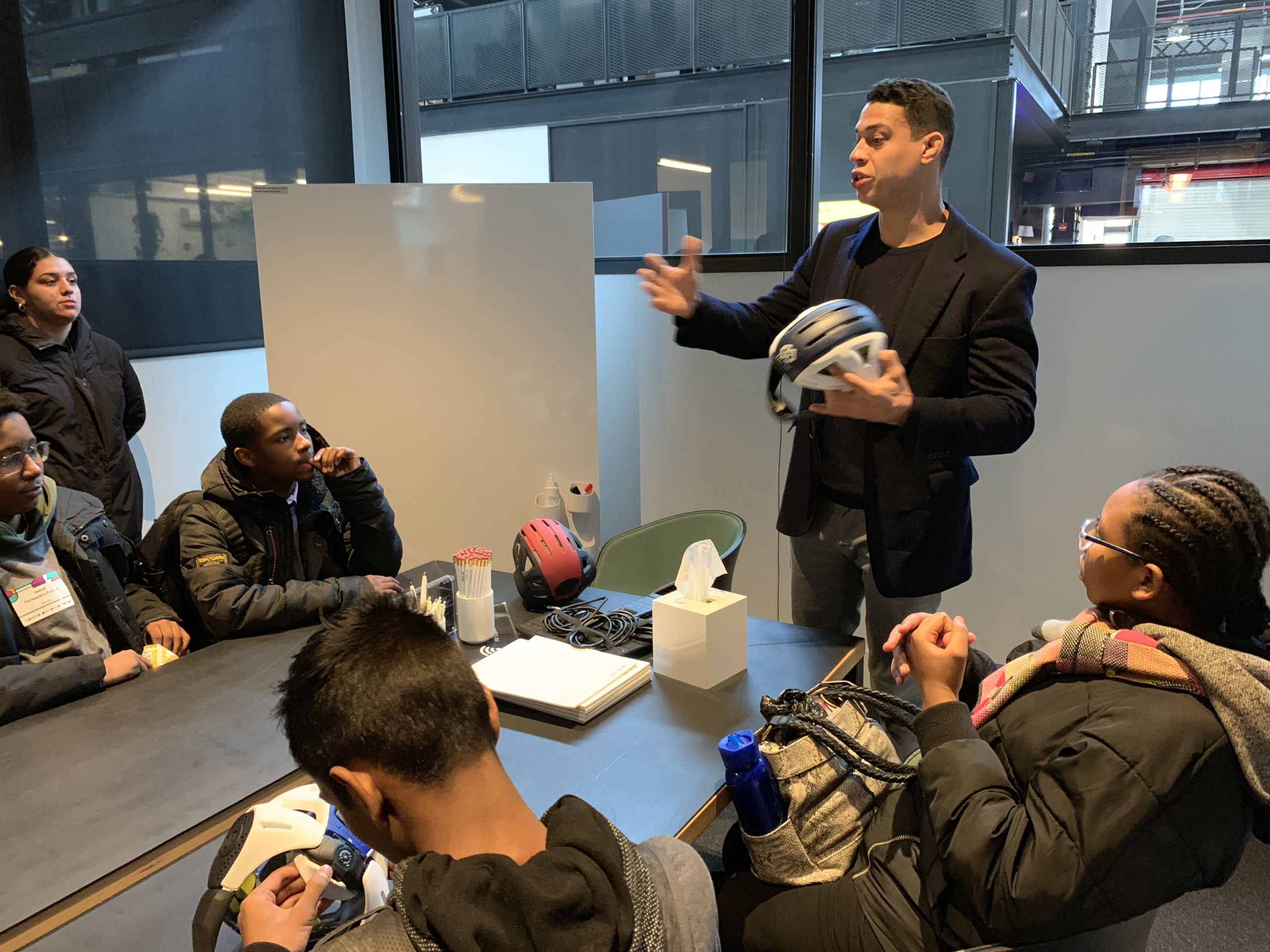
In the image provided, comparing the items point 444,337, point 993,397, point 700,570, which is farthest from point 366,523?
point 993,397

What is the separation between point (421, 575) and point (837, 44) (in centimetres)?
245

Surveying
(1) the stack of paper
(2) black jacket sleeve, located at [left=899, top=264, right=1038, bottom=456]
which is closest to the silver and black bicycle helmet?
(2) black jacket sleeve, located at [left=899, top=264, right=1038, bottom=456]

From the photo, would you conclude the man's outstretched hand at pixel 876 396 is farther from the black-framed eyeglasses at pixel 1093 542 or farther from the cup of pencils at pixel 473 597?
the cup of pencils at pixel 473 597

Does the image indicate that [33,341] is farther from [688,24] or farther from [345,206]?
[688,24]

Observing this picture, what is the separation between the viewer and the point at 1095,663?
1133 millimetres

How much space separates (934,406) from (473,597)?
1.06 m

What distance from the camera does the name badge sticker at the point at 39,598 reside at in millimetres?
1810

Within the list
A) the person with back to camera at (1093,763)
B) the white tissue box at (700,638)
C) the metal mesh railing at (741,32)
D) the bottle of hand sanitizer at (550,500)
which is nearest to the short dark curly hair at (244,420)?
the white tissue box at (700,638)

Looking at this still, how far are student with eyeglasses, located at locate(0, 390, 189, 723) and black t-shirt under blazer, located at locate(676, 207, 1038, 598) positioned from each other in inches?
61.9

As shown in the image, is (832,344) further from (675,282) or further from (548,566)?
(548,566)

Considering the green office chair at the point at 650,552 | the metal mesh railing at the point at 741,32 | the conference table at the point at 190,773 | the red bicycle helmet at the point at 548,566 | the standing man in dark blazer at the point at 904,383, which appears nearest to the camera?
the conference table at the point at 190,773

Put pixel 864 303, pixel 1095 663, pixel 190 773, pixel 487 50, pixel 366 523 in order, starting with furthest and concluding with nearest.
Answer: pixel 487 50, pixel 366 523, pixel 864 303, pixel 190 773, pixel 1095 663

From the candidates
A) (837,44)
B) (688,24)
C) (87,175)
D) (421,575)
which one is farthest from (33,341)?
(837,44)

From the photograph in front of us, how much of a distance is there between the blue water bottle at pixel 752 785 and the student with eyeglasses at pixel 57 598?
1.21 m
